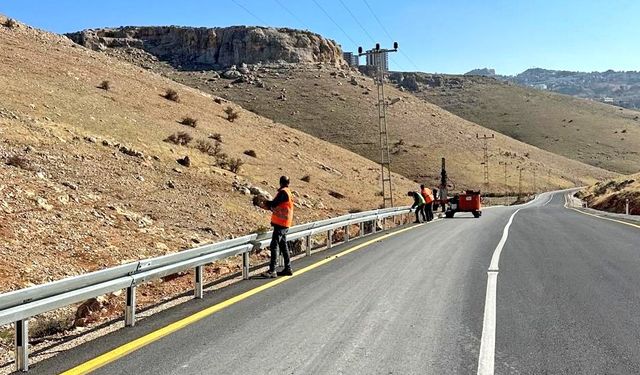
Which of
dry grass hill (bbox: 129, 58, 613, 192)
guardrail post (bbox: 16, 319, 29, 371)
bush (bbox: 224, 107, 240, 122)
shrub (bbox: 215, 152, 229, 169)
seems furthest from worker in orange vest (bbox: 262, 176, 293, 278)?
dry grass hill (bbox: 129, 58, 613, 192)

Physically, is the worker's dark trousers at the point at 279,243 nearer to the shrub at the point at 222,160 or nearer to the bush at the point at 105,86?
the shrub at the point at 222,160

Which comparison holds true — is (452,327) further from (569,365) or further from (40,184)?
(40,184)

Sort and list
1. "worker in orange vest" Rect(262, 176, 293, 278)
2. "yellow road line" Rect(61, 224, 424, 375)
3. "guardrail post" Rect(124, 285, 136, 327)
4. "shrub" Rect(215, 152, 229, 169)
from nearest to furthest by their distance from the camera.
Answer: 1. "yellow road line" Rect(61, 224, 424, 375)
2. "guardrail post" Rect(124, 285, 136, 327)
3. "worker in orange vest" Rect(262, 176, 293, 278)
4. "shrub" Rect(215, 152, 229, 169)

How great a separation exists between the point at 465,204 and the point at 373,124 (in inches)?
1998

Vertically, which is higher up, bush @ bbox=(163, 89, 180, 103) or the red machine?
bush @ bbox=(163, 89, 180, 103)

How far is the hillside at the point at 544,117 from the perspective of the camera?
137 meters

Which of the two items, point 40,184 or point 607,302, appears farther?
point 40,184

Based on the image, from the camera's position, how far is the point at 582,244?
15250mm

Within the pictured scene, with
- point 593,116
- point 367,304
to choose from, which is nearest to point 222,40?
point 593,116

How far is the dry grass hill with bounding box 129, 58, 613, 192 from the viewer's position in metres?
78.4

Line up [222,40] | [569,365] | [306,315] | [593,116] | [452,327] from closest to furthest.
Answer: [569,365] < [452,327] < [306,315] < [222,40] < [593,116]

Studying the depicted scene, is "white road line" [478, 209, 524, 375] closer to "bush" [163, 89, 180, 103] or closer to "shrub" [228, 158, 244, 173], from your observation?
"shrub" [228, 158, 244, 173]

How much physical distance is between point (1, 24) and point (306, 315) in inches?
1655

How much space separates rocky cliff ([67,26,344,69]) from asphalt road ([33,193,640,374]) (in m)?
115
